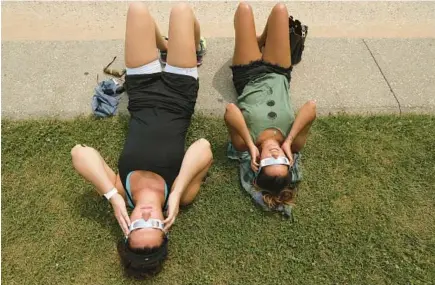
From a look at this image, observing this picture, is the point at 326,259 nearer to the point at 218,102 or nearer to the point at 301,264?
the point at 301,264

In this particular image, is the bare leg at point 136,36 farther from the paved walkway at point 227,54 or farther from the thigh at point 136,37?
the paved walkway at point 227,54

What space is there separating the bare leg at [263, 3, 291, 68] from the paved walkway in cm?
62

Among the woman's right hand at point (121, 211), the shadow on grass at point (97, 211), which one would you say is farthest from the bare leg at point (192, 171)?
the shadow on grass at point (97, 211)

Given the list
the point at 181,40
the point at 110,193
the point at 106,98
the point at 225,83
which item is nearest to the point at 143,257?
the point at 110,193

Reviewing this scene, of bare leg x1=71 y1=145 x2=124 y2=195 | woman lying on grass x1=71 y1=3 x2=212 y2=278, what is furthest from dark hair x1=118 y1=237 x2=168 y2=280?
bare leg x1=71 y1=145 x2=124 y2=195

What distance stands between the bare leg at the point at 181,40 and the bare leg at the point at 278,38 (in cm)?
86

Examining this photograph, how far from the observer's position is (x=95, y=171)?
3734 millimetres

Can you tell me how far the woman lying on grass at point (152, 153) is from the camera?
3438 millimetres

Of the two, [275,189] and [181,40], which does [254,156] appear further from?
[181,40]

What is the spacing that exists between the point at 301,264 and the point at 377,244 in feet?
2.50

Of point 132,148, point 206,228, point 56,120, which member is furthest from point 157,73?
point 206,228

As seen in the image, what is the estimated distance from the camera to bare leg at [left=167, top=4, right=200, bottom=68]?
14.0 ft

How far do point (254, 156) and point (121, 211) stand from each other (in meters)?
1.35

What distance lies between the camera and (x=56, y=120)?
466 centimetres
